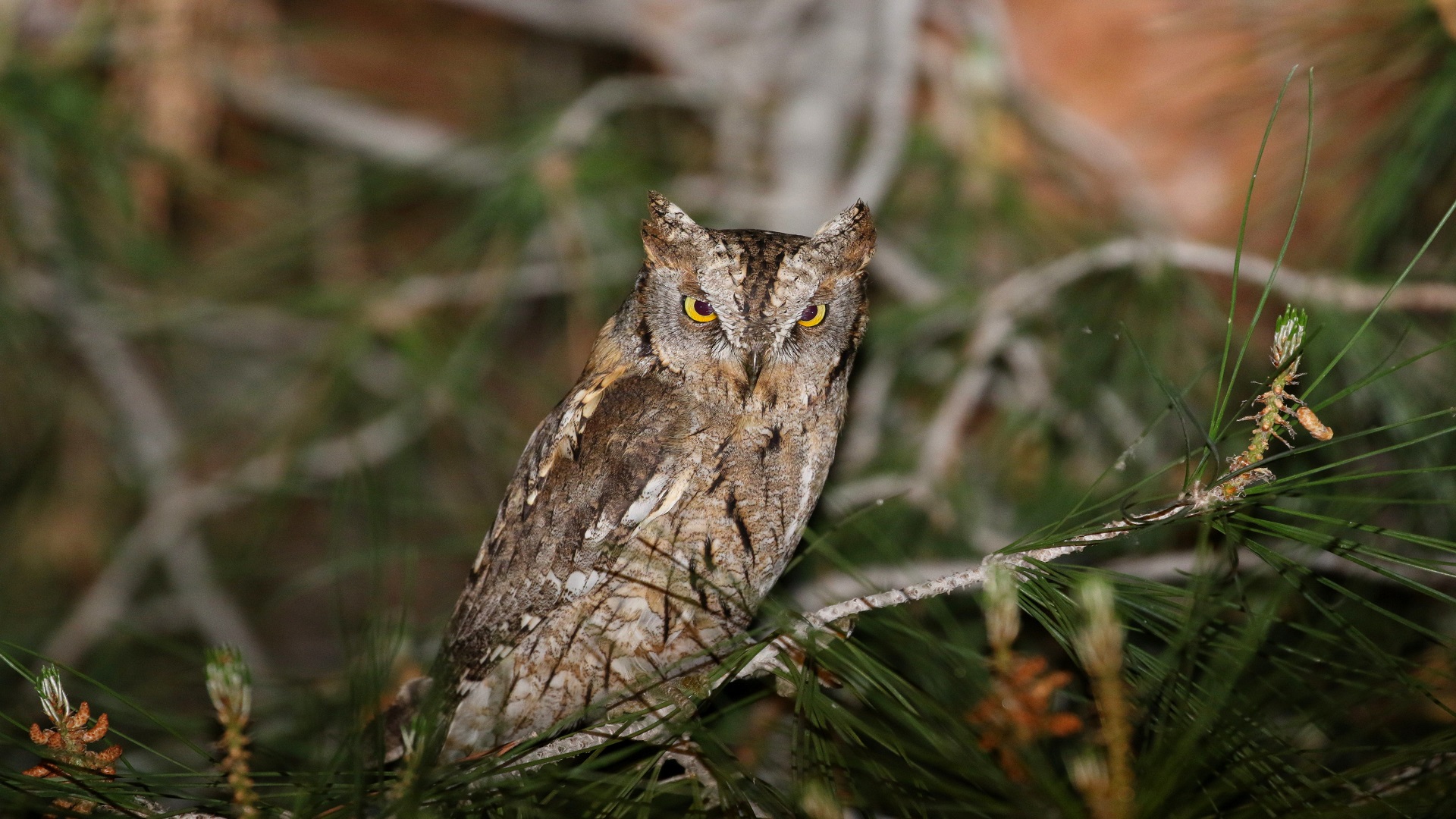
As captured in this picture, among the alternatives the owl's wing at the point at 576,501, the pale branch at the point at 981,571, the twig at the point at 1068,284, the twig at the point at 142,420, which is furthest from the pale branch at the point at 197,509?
the pale branch at the point at 981,571

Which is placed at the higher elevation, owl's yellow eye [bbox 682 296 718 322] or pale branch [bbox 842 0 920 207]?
pale branch [bbox 842 0 920 207]

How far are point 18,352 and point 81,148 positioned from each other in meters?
0.46

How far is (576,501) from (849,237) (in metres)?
0.48

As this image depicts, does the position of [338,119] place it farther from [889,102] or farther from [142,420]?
[889,102]

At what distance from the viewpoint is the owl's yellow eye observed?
1.11m

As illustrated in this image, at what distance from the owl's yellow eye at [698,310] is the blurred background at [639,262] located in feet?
1.11

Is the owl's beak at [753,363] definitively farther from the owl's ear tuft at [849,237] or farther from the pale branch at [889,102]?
the pale branch at [889,102]

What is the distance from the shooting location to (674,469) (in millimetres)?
1100

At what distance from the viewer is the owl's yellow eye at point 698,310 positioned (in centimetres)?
111

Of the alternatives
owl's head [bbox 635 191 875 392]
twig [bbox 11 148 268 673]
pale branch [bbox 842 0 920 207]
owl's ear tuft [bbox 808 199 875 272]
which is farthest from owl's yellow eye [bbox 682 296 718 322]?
twig [bbox 11 148 268 673]

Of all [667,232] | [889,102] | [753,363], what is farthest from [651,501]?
[889,102]

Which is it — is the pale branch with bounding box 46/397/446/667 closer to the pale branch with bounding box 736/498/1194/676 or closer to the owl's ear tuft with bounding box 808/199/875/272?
the owl's ear tuft with bounding box 808/199/875/272

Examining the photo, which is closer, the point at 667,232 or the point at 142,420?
the point at 667,232

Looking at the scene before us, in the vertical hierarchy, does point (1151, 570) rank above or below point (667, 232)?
below
